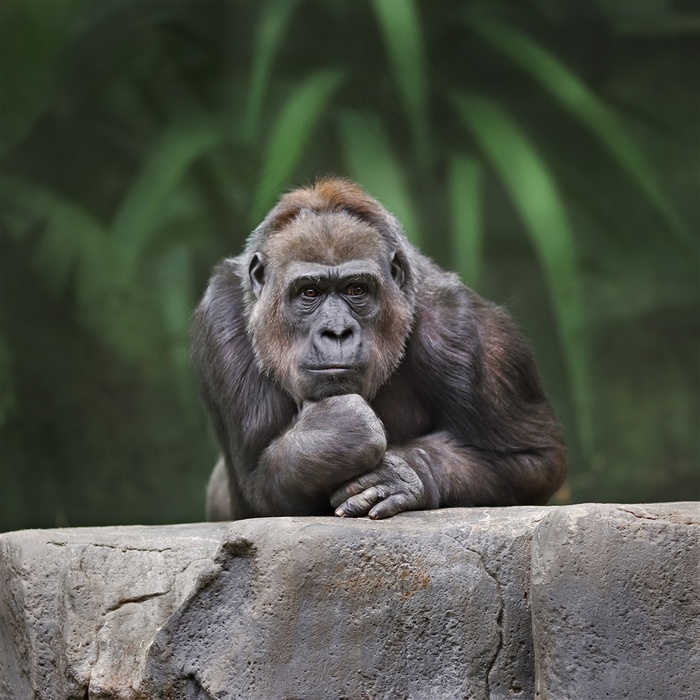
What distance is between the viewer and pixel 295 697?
4.13 meters

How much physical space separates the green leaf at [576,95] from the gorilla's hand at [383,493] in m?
7.37

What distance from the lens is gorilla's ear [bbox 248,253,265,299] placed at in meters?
5.79

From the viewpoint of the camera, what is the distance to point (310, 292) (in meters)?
5.48

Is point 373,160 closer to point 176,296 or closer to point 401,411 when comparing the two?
point 176,296

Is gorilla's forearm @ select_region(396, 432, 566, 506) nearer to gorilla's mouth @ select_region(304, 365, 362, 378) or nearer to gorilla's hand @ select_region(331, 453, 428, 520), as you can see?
gorilla's hand @ select_region(331, 453, 428, 520)

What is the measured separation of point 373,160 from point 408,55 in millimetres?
1122

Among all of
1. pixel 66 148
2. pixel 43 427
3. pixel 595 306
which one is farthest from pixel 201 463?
pixel 595 306

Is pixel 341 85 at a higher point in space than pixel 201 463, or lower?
higher

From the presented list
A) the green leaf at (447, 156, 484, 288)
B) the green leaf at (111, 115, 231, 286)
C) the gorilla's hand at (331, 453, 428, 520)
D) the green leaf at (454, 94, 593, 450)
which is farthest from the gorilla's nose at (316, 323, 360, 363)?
the green leaf at (111, 115, 231, 286)

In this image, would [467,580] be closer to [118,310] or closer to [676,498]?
[118,310]

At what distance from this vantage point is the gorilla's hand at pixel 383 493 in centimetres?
490

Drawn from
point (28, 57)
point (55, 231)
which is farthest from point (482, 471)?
point (28, 57)

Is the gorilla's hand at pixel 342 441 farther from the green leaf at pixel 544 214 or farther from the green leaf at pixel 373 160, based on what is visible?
the green leaf at pixel 544 214

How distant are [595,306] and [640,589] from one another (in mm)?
8905
